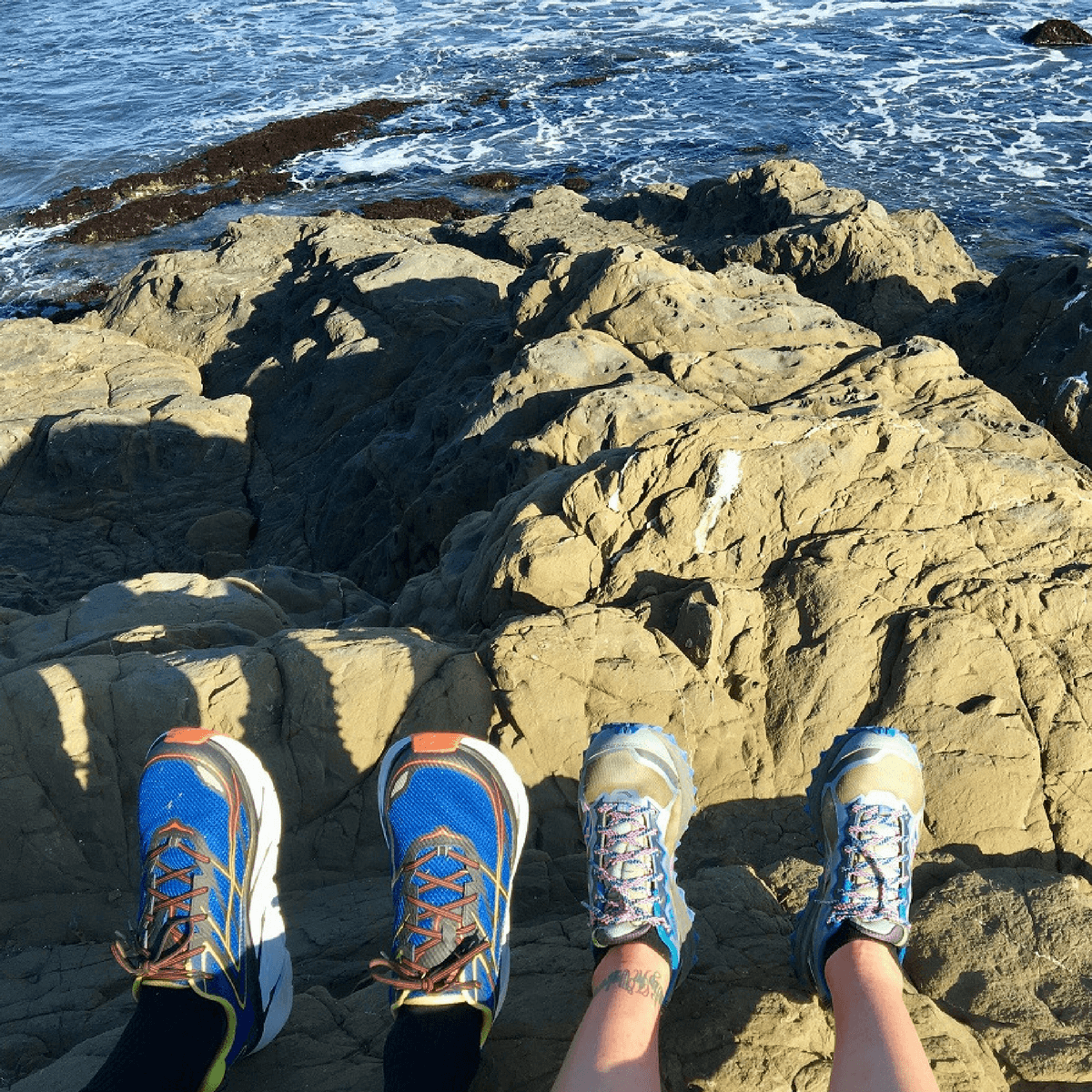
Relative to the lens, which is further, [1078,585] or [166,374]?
[166,374]

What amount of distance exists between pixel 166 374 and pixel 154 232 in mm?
10415

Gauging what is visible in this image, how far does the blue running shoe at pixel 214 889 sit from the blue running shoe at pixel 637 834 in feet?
3.15

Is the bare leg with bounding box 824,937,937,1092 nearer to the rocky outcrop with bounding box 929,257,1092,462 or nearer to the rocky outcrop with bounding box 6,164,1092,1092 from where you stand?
the rocky outcrop with bounding box 6,164,1092,1092

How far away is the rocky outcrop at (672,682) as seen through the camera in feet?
8.50

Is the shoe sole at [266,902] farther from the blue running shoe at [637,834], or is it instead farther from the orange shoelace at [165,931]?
the blue running shoe at [637,834]

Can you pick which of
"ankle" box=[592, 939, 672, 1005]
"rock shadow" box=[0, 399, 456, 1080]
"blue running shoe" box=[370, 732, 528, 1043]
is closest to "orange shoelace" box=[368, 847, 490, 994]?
"blue running shoe" box=[370, 732, 528, 1043]

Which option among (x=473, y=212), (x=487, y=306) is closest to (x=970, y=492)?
(x=487, y=306)

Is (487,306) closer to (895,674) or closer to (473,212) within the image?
(895,674)

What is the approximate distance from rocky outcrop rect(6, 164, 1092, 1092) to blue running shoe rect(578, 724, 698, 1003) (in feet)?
0.58

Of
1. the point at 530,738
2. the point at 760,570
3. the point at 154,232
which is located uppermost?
the point at 760,570

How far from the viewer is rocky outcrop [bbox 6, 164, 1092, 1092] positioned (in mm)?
2590

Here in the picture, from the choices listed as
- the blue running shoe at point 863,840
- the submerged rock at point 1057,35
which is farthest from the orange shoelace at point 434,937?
the submerged rock at point 1057,35

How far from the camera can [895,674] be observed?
134 inches

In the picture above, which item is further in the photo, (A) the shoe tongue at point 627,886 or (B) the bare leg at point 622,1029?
(A) the shoe tongue at point 627,886
